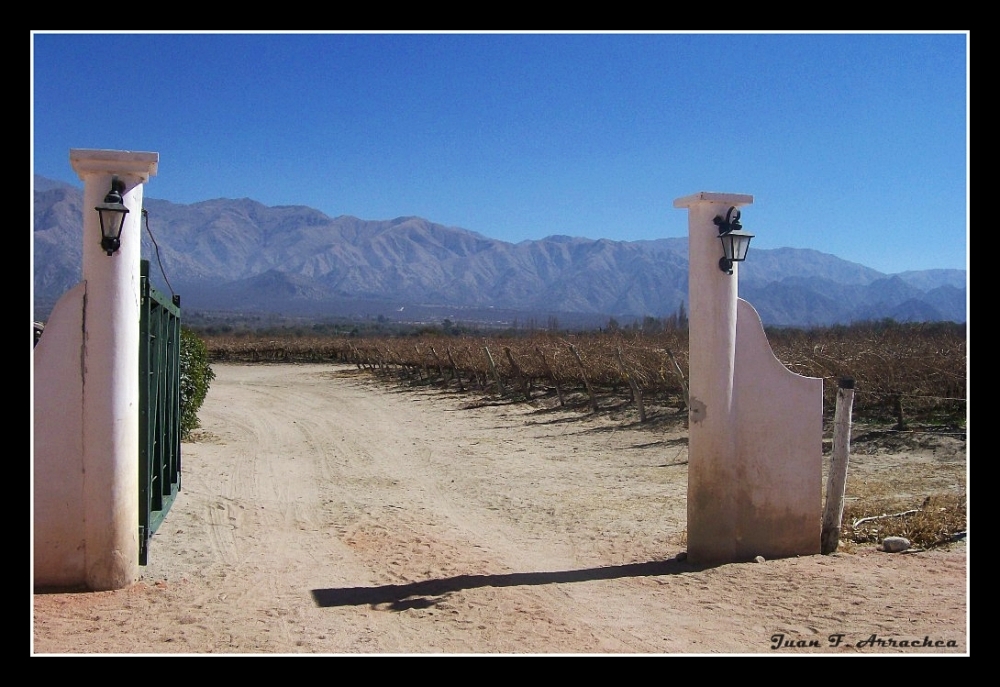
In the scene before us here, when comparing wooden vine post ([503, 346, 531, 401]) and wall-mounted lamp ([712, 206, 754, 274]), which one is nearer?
wall-mounted lamp ([712, 206, 754, 274])

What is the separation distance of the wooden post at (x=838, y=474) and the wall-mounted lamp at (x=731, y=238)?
4.59 ft

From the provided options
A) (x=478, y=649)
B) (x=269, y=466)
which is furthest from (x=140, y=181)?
(x=269, y=466)

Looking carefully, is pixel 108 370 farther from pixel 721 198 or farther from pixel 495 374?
pixel 495 374

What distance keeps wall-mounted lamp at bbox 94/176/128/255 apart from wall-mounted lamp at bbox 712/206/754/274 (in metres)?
4.41

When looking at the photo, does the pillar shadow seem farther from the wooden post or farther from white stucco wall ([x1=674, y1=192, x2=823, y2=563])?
the wooden post

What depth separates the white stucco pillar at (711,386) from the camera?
629 centimetres

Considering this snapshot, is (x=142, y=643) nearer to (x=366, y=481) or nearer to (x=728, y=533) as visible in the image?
(x=728, y=533)

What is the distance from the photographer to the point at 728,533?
6.38m

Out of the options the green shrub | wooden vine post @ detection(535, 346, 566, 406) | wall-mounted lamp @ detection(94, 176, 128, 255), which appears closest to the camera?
wall-mounted lamp @ detection(94, 176, 128, 255)

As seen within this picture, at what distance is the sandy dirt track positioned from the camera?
477 centimetres

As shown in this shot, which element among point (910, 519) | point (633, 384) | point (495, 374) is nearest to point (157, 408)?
point (910, 519)

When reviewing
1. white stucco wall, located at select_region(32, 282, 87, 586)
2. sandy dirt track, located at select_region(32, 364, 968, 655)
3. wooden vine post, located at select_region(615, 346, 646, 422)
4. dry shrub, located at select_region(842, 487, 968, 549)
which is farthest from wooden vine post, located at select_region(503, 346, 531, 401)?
white stucco wall, located at select_region(32, 282, 87, 586)

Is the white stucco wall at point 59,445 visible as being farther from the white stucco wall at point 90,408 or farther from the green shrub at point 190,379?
the green shrub at point 190,379

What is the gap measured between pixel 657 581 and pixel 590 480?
499 centimetres
